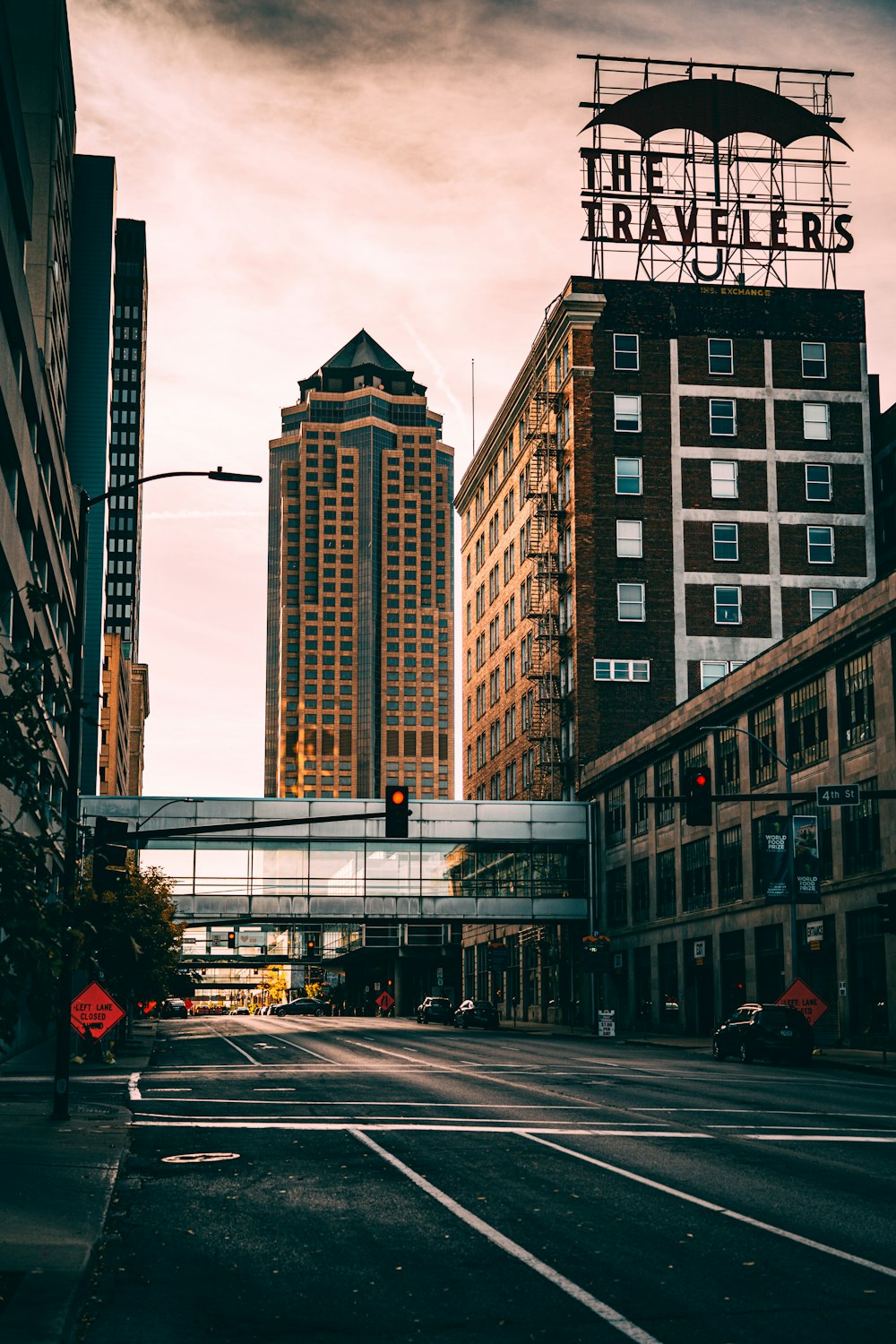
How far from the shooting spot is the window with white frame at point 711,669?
8406 cm

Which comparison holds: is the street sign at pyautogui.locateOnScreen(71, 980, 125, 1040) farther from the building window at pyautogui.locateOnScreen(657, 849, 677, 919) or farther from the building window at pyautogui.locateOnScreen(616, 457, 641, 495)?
the building window at pyautogui.locateOnScreen(616, 457, 641, 495)

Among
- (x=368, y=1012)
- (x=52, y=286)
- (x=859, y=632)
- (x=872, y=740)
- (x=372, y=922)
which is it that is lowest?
(x=368, y=1012)

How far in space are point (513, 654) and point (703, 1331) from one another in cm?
9221

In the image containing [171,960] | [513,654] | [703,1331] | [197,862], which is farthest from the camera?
[513,654]

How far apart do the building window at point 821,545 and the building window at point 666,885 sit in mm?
23267

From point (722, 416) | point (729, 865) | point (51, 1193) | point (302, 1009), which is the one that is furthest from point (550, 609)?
point (51, 1193)

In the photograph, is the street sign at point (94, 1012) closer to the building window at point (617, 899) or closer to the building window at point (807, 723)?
the building window at point (807, 723)

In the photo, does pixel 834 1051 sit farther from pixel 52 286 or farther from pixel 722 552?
pixel 52 286

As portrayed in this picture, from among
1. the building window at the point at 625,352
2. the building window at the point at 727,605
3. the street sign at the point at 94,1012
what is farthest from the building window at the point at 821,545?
the street sign at the point at 94,1012

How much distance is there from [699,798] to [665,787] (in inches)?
1501

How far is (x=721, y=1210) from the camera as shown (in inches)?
552

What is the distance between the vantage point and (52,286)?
232 ft

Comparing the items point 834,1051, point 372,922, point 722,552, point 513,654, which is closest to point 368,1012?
point 513,654

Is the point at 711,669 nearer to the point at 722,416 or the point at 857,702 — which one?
the point at 722,416
